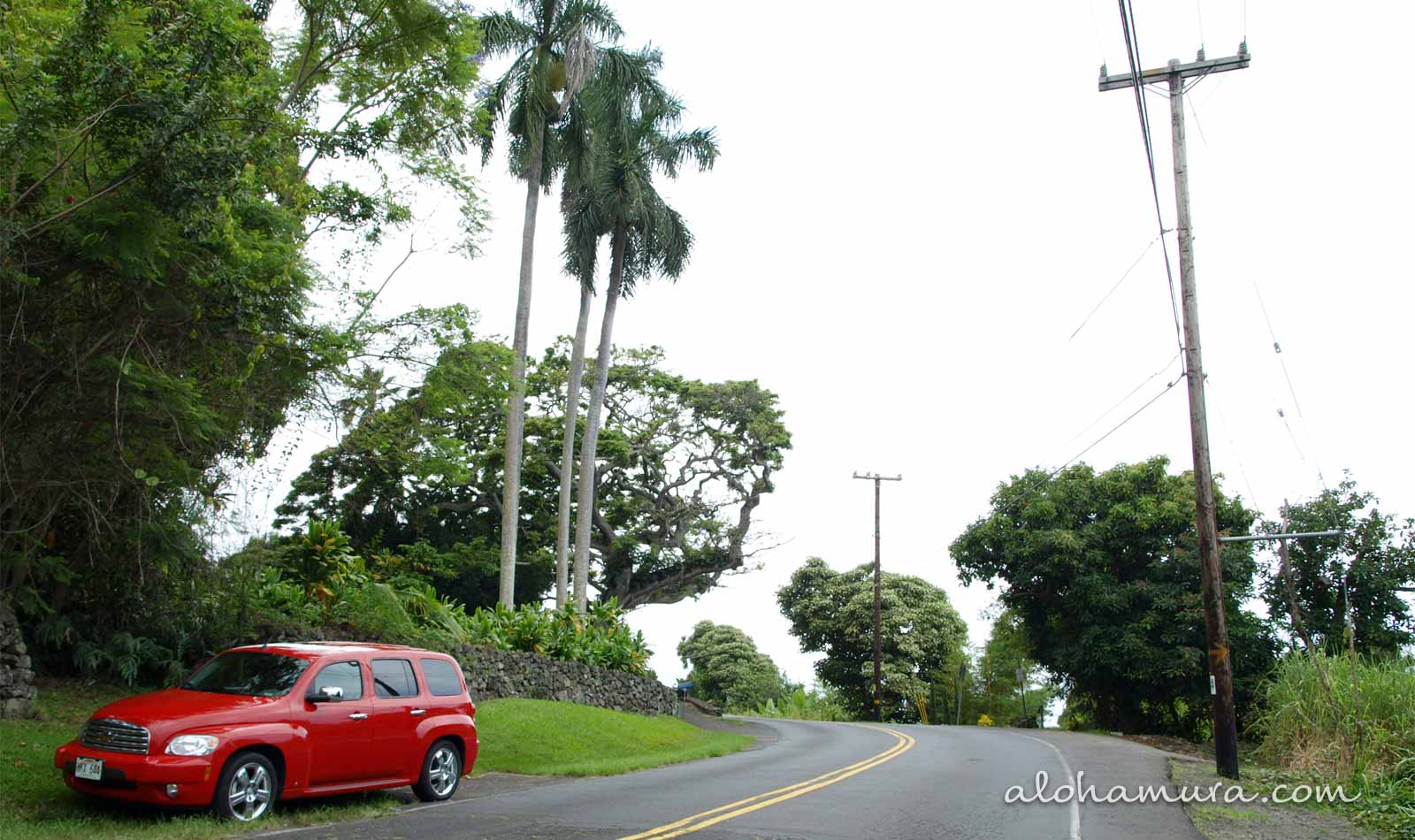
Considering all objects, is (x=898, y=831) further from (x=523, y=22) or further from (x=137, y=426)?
(x=523, y=22)

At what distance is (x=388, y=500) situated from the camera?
118 feet

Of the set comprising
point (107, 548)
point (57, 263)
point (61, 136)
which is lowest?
point (107, 548)

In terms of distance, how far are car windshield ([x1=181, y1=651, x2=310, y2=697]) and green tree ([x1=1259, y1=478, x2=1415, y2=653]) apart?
109 ft

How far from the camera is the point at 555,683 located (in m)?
22.9

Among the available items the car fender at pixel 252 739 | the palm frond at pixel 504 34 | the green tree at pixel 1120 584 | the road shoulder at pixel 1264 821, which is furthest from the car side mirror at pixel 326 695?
the green tree at pixel 1120 584

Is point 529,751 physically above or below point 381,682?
below

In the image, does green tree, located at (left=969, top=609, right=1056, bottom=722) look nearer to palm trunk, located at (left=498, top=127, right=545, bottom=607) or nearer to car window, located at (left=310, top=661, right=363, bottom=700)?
palm trunk, located at (left=498, top=127, right=545, bottom=607)

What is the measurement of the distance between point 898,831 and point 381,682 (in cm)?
565

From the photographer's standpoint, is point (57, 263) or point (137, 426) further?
point (137, 426)

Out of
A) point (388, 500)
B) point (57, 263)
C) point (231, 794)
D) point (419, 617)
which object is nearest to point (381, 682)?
point (231, 794)

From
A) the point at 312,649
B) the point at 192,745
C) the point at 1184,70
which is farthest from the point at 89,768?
the point at 1184,70

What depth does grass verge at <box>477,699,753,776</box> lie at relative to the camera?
52.9ft

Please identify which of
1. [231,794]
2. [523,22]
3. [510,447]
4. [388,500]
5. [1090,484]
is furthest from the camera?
[1090,484]

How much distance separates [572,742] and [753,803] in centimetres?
708
